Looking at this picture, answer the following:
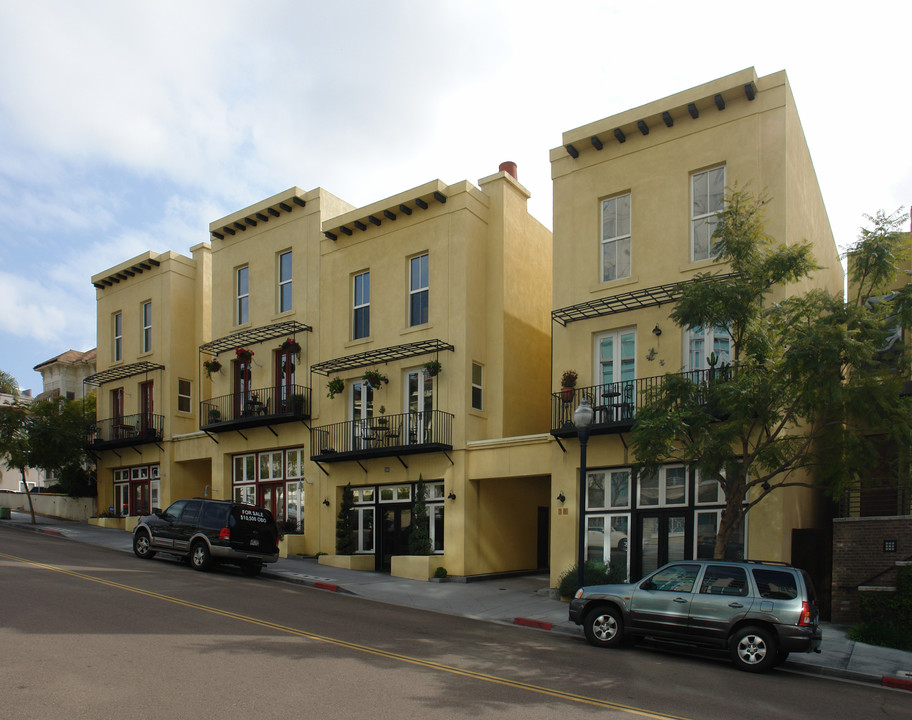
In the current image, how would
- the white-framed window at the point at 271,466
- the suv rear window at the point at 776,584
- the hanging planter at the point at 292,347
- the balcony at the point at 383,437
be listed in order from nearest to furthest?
the suv rear window at the point at 776,584, the balcony at the point at 383,437, the hanging planter at the point at 292,347, the white-framed window at the point at 271,466

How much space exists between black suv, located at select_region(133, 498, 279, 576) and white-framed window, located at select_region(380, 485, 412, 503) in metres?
3.97

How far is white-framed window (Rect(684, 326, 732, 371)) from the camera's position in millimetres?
17688

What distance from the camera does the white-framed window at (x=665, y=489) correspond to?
58.9 feet

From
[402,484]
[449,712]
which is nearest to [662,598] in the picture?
[449,712]

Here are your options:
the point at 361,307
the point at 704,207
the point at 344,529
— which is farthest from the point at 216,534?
the point at 704,207

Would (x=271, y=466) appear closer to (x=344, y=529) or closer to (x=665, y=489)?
(x=344, y=529)

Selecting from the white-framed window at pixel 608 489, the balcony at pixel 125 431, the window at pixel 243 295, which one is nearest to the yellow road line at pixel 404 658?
the white-framed window at pixel 608 489

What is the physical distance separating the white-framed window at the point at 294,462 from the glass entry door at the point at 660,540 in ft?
39.6

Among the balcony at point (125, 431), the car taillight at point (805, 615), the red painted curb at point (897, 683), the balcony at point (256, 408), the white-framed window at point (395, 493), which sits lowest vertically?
the red painted curb at point (897, 683)

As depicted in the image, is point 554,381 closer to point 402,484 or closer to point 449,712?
point 402,484

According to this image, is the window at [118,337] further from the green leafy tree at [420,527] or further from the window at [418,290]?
the green leafy tree at [420,527]

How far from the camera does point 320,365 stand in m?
24.9

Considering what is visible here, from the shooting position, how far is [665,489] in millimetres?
18188

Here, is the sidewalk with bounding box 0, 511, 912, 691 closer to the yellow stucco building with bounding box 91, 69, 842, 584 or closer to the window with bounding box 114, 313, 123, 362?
the yellow stucco building with bounding box 91, 69, 842, 584
